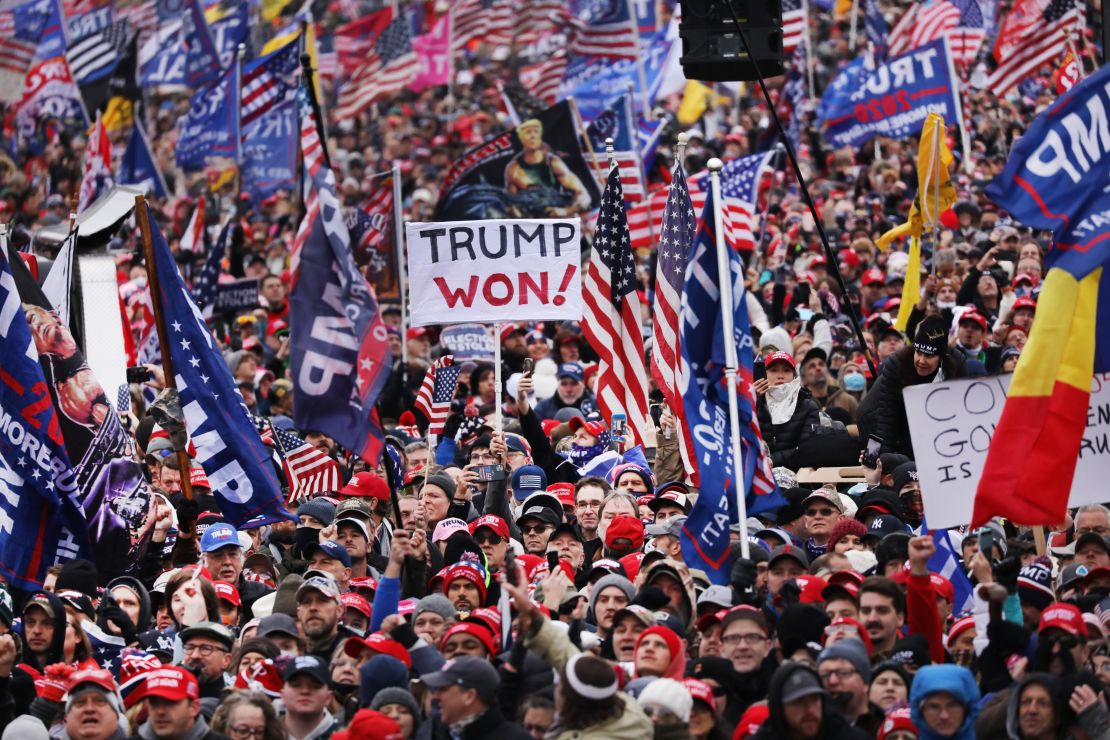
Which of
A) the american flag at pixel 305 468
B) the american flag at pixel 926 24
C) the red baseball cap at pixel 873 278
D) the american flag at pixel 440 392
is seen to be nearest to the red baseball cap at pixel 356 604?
the american flag at pixel 305 468

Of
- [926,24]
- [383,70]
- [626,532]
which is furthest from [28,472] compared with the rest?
[383,70]

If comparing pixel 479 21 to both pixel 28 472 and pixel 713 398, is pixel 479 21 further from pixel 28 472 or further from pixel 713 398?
pixel 713 398

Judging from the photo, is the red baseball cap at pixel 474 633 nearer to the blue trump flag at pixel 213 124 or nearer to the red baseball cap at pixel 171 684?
the red baseball cap at pixel 171 684

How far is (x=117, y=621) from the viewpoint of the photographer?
12.5 metres

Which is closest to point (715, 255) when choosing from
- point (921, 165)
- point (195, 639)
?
point (195, 639)

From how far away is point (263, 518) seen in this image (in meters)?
13.8

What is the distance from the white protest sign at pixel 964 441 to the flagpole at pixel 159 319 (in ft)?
13.5

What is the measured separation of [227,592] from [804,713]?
4.12 meters

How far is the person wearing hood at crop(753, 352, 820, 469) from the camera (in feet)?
52.5

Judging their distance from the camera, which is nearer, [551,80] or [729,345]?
[729,345]

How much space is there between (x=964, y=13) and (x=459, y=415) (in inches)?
655

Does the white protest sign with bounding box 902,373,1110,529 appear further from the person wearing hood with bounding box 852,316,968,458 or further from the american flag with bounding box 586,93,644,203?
the american flag with bounding box 586,93,644,203

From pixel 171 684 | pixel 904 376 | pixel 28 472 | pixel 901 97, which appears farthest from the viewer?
pixel 901 97

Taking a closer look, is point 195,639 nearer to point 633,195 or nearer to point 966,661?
point 966,661
